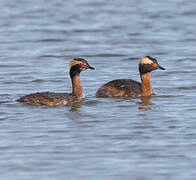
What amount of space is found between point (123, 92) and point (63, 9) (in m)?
18.0

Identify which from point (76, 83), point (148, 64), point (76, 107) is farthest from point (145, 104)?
point (76, 83)

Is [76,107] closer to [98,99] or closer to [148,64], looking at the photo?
[98,99]

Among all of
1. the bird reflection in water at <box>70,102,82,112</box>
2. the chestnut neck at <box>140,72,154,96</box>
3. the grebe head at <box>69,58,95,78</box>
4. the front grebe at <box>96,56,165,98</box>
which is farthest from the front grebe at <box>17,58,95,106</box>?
the chestnut neck at <box>140,72,154,96</box>

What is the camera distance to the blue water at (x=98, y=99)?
9617 millimetres

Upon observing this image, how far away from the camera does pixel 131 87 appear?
1491cm

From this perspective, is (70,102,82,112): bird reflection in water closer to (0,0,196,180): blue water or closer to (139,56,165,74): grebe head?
(0,0,196,180): blue water

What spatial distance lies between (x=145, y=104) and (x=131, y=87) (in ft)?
2.78

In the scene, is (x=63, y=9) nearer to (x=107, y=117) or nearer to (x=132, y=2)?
(x=132, y=2)

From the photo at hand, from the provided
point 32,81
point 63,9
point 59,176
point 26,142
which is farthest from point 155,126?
point 63,9

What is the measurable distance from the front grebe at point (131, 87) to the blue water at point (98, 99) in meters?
0.27

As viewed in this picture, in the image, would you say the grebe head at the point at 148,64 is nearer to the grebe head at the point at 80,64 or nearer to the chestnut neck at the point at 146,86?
the chestnut neck at the point at 146,86

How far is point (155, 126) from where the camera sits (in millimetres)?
11844

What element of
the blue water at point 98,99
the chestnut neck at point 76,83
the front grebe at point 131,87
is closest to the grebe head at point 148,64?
the front grebe at point 131,87

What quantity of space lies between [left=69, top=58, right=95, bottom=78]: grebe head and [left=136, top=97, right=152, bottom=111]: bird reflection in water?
1.39m
